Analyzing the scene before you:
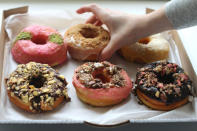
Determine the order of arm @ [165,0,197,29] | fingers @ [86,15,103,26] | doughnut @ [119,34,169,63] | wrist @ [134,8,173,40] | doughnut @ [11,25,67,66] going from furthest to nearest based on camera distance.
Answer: fingers @ [86,15,103,26]
doughnut @ [119,34,169,63]
doughnut @ [11,25,67,66]
wrist @ [134,8,173,40]
arm @ [165,0,197,29]

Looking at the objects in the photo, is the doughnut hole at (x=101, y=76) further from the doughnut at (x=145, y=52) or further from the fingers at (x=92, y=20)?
the fingers at (x=92, y=20)

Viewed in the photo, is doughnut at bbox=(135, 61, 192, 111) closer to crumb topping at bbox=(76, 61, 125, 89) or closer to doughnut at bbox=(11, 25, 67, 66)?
crumb topping at bbox=(76, 61, 125, 89)

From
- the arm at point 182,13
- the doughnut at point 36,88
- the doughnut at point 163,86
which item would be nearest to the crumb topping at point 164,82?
the doughnut at point 163,86

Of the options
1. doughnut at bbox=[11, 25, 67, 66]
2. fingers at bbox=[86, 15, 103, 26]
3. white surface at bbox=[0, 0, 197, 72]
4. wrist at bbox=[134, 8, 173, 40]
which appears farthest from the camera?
white surface at bbox=[0, 0, 197, 72]

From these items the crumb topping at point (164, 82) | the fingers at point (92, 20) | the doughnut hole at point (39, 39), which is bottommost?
the crumb topping at point (164, 82)

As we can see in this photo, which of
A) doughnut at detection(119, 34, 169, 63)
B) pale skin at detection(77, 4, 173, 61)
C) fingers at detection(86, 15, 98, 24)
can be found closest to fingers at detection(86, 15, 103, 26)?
fingers at detection(86, 15, 98, 24)

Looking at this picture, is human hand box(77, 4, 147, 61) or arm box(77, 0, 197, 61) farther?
human hand box(77, 4, 147, 61)

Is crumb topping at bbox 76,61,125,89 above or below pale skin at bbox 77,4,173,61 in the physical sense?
below
